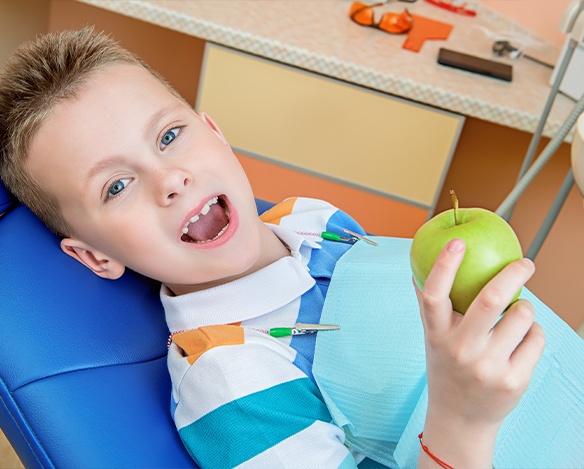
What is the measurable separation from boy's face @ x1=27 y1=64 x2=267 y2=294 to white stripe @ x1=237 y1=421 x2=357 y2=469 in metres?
0.29

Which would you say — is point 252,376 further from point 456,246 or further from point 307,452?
point 456,246

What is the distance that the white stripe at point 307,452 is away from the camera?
957 mm

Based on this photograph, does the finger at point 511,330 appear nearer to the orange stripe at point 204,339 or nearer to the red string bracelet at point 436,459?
the red string bracelet at point 436,459

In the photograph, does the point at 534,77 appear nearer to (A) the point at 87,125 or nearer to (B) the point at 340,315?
(B) the point at 340,315

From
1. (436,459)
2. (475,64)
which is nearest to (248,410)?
(436,459)

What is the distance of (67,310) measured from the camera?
1091mm

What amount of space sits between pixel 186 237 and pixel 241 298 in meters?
0.15

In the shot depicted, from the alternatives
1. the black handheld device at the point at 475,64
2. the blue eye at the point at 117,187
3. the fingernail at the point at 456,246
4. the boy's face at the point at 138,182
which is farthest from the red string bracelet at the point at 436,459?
the black handheld device at the point at 475,64

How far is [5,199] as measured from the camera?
117 centimetres

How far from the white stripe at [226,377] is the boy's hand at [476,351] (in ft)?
0.91

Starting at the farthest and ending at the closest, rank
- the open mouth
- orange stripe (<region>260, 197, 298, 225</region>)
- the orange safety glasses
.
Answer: the orange safety glasses < orange stripe (<region>260, 197, 298, 225</region>) < the open mouth

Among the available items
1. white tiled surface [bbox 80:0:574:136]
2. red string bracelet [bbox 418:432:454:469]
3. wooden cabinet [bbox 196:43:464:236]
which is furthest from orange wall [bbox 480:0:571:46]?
red string bracelet [bbox 418:432:454:469]

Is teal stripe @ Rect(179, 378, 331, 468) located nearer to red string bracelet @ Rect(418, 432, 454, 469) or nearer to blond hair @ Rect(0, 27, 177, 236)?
red string bracelet @ Rect(418, 432, 454, 469)

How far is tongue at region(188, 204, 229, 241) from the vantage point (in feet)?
3.95
